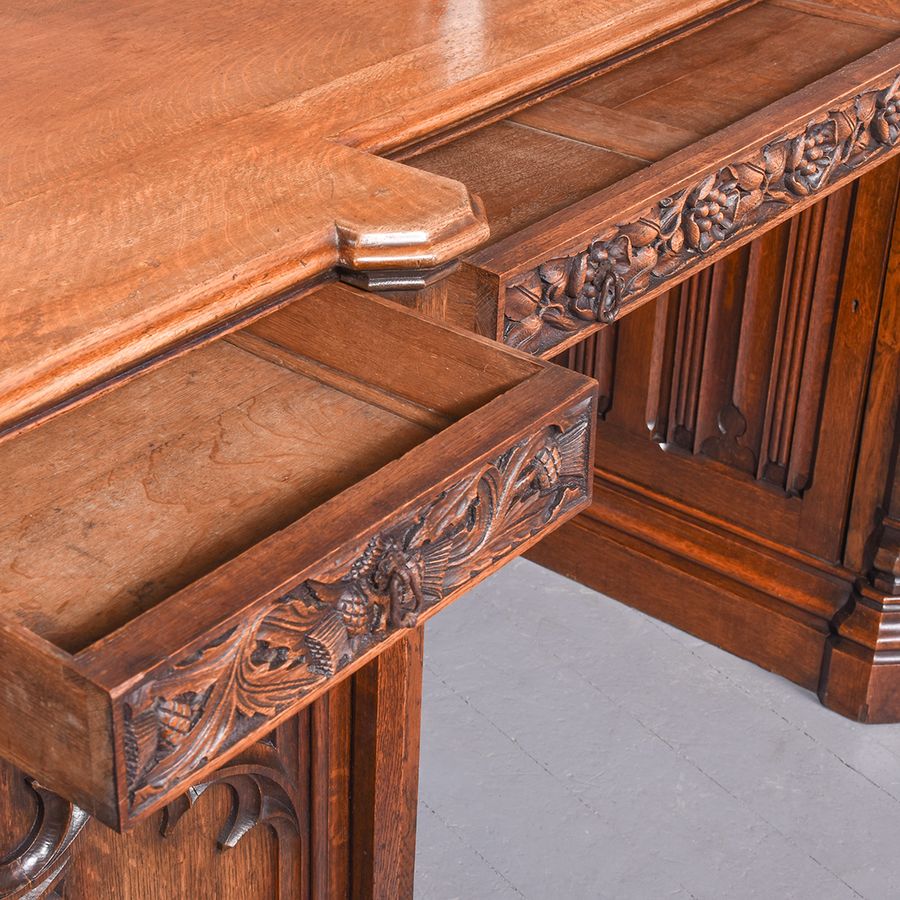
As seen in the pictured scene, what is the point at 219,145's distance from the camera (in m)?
1.08

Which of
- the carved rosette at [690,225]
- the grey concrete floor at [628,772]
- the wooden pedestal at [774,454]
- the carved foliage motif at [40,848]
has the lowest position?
the grey concrete floor at [628,772]

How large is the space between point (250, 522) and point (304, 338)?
0.21m

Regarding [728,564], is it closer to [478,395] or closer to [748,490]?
[748,490]

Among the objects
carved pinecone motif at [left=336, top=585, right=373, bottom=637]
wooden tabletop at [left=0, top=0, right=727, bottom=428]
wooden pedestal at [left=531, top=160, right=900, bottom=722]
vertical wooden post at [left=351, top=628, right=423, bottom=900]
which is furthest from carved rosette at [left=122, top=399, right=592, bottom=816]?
wooden pedestal at [left=531, top=160, right=900, bottom=722]

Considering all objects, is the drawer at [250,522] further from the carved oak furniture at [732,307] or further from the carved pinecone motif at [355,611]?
the carved oak furniture at [732,307]

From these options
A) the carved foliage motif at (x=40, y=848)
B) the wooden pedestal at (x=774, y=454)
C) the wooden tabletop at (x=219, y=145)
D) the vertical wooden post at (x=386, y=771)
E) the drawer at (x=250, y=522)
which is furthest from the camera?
the wooden pedestal at (x=774, y=454)

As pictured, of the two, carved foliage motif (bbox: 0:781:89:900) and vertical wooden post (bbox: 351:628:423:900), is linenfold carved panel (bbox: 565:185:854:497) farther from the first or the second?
carved foliage motif (bbox: 0:781:89:900)

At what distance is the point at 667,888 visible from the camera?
1734 mm

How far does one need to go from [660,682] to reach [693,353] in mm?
452

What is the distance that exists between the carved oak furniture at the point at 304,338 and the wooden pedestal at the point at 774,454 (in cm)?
46

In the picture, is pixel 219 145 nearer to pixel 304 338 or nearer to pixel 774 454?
pixel 304 338

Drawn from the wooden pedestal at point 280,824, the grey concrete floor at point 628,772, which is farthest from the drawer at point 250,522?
the grey concrete floor at point 628,772

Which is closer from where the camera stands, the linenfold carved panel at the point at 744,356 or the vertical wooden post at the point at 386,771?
the vertical wooden post at the point at 386,771

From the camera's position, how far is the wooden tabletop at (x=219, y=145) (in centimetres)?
88
